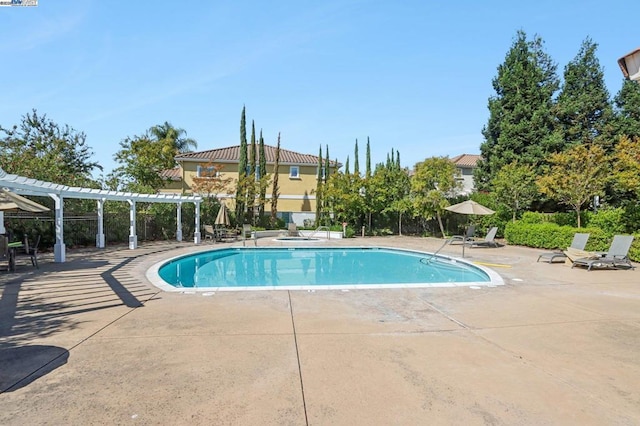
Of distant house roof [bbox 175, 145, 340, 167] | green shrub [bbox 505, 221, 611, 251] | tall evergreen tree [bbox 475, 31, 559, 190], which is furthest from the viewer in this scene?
distant house roof [bbox 175, 145, 340, 167]

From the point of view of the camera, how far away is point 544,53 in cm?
2961

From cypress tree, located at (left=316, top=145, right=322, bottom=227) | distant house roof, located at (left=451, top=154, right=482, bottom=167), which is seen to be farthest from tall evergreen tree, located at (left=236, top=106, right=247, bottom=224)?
distant house roof, located at (left=451, top=154, right=482, bottom=167)

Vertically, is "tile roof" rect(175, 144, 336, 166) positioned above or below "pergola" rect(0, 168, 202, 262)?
above

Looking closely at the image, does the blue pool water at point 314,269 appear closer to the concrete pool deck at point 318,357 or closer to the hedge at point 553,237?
the concrete pool deck at point 318,357

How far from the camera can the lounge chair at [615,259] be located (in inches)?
444

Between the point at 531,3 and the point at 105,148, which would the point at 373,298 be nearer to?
the point at 531,3


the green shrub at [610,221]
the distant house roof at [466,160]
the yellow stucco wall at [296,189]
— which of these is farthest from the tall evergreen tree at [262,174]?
the distant house roof at [466,160]

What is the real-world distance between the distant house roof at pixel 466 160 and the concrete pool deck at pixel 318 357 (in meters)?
38.0

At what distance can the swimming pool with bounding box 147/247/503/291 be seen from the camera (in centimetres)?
1041

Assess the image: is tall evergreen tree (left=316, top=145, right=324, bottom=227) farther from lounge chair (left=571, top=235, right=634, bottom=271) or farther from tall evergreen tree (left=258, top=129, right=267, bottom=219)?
lounge chair (left=571, top=235, right=634, bottom=271)

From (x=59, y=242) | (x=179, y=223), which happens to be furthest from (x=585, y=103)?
(x=59, y=242)

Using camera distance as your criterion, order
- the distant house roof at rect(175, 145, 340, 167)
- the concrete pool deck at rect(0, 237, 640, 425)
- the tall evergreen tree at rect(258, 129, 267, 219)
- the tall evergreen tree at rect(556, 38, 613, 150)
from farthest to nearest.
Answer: the distant house roof at rect(175, 145, 340, 167) < the tall evergreen tree at rect(258, 129, 267, 219) < the tall evergreen tree at rect(556, 38, 613, 150) < the concrete pool deck at rect(0, 237, 640, 425)

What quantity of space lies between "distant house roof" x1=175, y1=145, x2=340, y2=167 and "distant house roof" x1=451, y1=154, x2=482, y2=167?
18.6 meters

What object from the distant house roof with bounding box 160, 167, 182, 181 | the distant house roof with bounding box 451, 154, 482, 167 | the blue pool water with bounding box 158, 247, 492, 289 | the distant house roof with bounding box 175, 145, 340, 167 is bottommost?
the blue pool water with bounding box 158, 247, 492, 289
